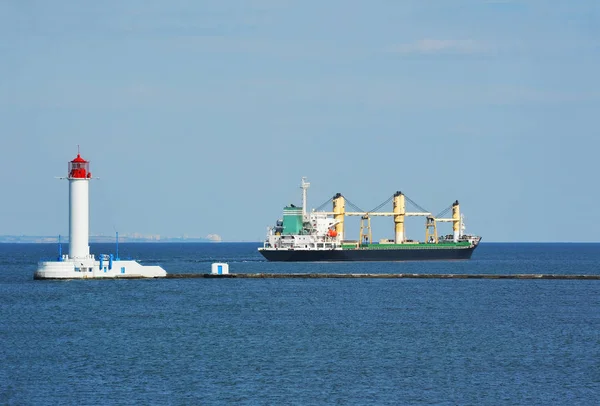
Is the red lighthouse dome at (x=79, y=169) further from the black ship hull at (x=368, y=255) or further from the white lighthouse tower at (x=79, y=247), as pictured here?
the black ship hull at (x=368, y=255)

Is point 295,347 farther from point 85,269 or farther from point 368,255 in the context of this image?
point 368,255

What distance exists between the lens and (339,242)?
12375 centimetres

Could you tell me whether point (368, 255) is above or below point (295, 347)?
above

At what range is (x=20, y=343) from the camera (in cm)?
4084

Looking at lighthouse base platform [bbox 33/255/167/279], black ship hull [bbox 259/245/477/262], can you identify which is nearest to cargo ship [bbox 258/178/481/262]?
Answer: black ship hull [bbox 259/245/477/262]

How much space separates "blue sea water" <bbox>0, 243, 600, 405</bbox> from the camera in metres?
30.6

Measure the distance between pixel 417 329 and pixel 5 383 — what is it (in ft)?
66.0

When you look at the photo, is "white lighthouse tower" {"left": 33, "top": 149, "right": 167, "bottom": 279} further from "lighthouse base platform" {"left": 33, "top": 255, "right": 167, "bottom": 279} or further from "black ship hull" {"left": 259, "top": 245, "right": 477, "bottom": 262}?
"black ship hull" {"left": 259, "top": 245, "right": 477, "bottom": 262}

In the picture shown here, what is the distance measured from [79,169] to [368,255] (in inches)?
2452

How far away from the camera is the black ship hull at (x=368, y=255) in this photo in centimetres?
11875

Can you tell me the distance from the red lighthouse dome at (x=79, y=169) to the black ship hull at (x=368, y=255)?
171ft

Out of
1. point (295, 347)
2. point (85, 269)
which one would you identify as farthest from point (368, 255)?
point (295, 347)

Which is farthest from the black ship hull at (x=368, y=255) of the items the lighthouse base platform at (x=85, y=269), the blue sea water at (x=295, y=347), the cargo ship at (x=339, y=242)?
the blue sea water at (x=295, y=347)

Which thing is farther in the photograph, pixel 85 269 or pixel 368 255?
pixel 368 255
